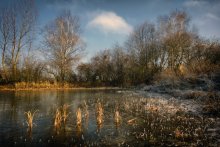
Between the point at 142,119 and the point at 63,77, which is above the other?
the point at 63,77

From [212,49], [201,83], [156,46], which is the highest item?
[156,46]

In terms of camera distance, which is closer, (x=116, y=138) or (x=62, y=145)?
(x=62, y=145)

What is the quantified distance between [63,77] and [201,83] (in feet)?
70.3

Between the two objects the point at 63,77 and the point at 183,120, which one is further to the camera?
the point at 63,77

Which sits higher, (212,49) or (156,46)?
(156,46)

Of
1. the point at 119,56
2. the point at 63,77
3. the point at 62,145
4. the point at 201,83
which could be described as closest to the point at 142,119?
the point at 62,145

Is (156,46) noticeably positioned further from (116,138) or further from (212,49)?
(116,138)

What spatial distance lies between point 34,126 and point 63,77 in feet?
90.4

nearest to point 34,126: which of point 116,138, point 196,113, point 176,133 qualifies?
point 116,138

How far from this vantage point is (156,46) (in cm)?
3931

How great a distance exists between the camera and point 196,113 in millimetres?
9328

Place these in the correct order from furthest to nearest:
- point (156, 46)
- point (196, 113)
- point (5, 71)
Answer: point (156, 46) → point (5, 71) → point (196, 113)

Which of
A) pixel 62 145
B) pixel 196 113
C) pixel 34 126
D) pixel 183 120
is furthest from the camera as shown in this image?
pixel 196 113

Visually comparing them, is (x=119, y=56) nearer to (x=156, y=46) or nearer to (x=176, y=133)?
(x=156, y=46)
